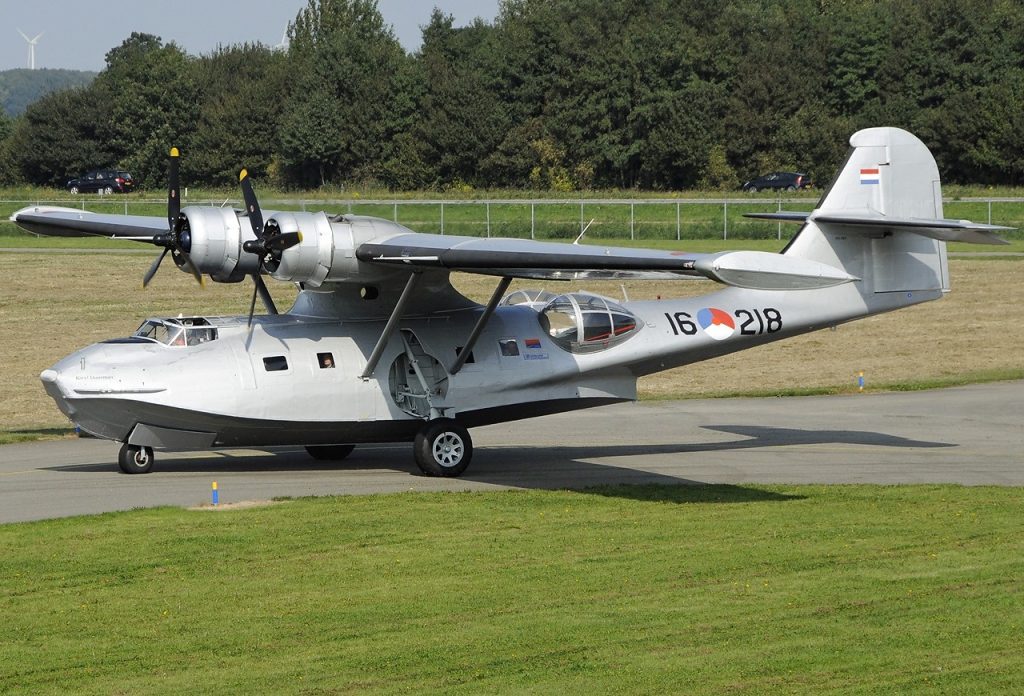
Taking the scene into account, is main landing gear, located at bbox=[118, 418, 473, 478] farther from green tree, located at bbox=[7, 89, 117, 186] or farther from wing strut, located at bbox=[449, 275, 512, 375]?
green tree, located at bbox=[7, 89, 117, 186]

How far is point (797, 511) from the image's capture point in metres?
19.3

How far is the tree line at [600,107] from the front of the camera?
9400 centimetres

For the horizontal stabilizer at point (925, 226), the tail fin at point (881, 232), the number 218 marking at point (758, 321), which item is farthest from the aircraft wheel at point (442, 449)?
the horizontal stabilizer at point (925, 226)

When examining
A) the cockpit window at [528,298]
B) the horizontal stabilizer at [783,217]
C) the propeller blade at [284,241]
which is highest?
the horizontal stabilizer at [783,217]

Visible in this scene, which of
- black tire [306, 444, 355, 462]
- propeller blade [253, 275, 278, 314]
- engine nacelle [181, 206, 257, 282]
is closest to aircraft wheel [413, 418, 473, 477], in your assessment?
black tire [306, 444, 355, 462]

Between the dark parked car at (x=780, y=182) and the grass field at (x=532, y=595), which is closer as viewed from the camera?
the grass field at (x=532, y=595)

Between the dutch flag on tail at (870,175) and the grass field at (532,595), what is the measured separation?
6.05 m

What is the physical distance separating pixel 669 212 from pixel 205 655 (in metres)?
63.7

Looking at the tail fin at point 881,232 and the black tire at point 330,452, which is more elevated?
the tail fin at point 881,232

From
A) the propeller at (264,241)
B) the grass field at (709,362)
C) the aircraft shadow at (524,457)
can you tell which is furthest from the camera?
the grass field at (709,362)

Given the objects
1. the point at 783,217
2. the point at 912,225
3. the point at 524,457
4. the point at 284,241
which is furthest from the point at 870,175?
the point at 284,241

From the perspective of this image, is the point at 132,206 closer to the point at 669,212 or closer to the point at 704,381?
the point at 669,212

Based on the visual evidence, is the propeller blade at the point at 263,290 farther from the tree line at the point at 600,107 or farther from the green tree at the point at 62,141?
the green tree at the point at 62,141

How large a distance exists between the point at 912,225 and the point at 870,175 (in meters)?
2.91
